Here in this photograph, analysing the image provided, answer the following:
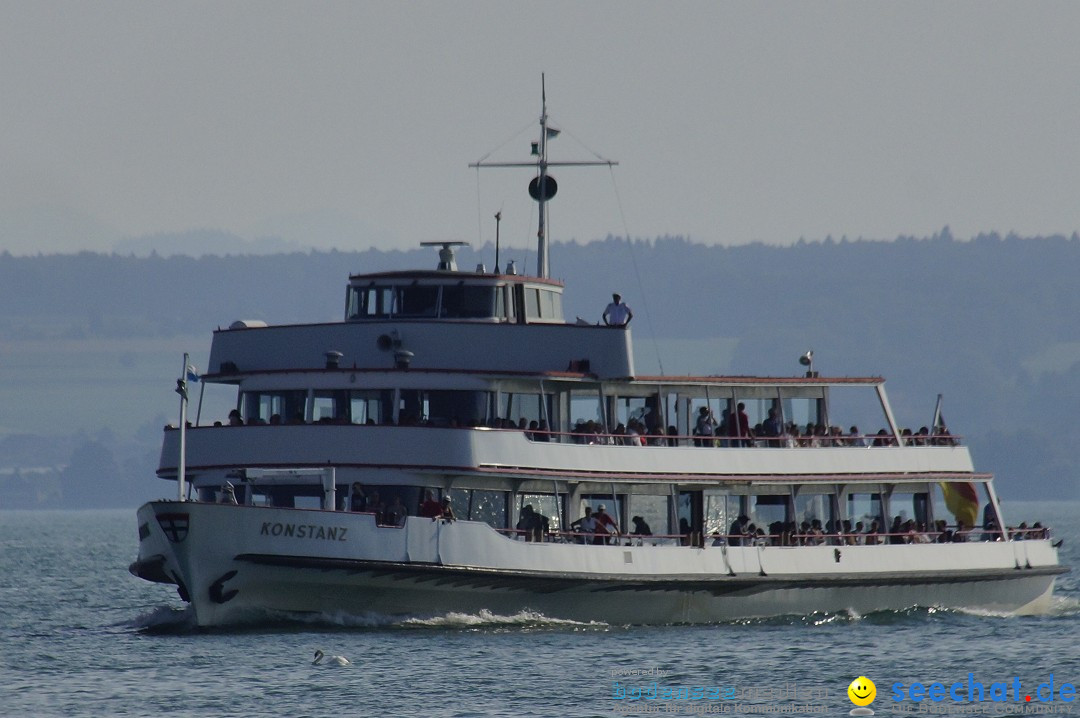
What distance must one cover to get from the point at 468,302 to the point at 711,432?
17.6 feet

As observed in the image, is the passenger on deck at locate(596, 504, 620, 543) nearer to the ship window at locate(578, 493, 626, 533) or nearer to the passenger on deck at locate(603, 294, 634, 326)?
the ship window at locate(578, 493, 626, 533)

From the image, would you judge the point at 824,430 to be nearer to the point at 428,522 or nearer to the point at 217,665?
the point at 428,522

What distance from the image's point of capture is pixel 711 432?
40375mm

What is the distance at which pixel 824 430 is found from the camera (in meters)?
42.2

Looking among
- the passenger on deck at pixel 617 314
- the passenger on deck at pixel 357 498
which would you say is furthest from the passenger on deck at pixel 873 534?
the passenger on deck at pixel 357 498

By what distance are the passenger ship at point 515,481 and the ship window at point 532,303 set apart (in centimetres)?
5

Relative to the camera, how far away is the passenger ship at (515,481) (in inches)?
1396

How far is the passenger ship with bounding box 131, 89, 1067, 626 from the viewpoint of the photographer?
35.5 metres

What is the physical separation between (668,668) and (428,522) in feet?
16.2

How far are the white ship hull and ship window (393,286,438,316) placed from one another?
5.63 metres

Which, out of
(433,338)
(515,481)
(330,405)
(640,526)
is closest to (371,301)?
(433,338)

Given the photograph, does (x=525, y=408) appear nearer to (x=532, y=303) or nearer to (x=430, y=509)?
(x=532, y=303)

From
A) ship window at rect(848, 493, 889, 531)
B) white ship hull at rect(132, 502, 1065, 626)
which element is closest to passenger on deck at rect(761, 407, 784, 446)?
white ship hull at rect(132, 502, 1065, 626)

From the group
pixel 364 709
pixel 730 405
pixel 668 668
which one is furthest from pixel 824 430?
pixel 364 709
